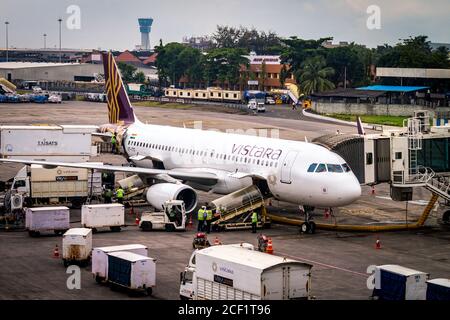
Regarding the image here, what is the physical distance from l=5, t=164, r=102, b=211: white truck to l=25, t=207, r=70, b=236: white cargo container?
829 cm

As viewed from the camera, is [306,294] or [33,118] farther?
[33,118]

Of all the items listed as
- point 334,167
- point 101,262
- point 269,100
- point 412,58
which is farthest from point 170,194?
point 269,100

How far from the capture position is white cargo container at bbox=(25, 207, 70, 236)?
5081cm

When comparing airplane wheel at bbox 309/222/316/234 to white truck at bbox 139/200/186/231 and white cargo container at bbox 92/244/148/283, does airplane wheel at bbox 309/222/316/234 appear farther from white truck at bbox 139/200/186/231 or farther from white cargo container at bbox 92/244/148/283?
white cargo container at bbox 92/244/148/283

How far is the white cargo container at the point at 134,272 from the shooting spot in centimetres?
3781

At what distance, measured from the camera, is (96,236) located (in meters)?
51.4

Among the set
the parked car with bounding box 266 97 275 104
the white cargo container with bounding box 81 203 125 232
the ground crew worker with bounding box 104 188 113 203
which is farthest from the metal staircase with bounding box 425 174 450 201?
the parked car with bounding box 266 97 275 104

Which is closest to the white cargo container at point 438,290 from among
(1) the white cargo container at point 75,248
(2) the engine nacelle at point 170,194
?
(1) the white cargo container at point 75,248

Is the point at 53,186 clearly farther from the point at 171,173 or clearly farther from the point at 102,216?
the point at 102,216

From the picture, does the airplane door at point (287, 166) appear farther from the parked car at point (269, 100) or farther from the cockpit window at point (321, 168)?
the parked car at point (269, 100)
